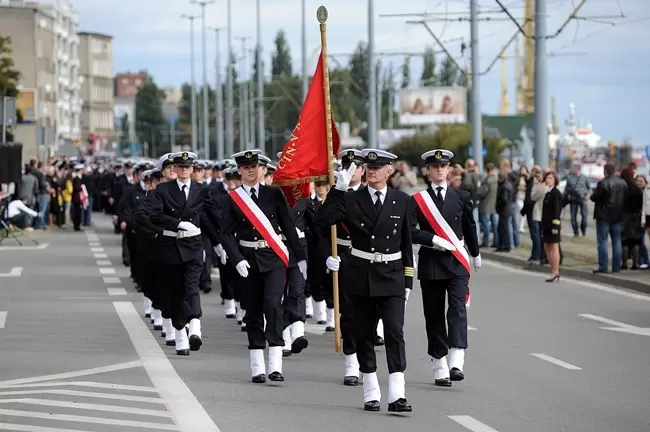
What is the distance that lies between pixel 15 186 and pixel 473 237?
94.7 feet

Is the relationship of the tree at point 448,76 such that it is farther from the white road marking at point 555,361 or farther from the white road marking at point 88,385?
the white road marking at point 88,385

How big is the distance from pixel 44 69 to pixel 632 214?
113 metres

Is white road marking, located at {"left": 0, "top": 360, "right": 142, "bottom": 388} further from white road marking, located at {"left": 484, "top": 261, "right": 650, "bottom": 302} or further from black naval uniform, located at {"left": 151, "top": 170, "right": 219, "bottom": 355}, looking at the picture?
white road marking, located at {"left": 484, "top": 261, "right": 650, "bottom": 302}

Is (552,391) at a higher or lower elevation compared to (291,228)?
lower

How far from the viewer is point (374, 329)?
11727 mm

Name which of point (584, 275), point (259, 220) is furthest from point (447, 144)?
point (259, 220)

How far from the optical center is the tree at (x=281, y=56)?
600 ft

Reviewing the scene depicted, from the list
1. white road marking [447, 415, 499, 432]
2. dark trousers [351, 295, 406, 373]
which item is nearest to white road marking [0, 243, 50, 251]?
dark trousers [351, 295, 406, 373]

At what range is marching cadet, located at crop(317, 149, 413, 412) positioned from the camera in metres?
11.5

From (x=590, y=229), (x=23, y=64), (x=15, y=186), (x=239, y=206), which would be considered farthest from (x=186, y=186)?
(x=23, y=64)

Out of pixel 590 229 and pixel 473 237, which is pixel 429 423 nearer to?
pixel 473 237

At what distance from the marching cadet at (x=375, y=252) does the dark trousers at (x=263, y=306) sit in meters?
1.42

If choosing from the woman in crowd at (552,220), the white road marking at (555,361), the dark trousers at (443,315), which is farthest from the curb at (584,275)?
the dark trousers at (443,315)

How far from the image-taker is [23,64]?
110m
